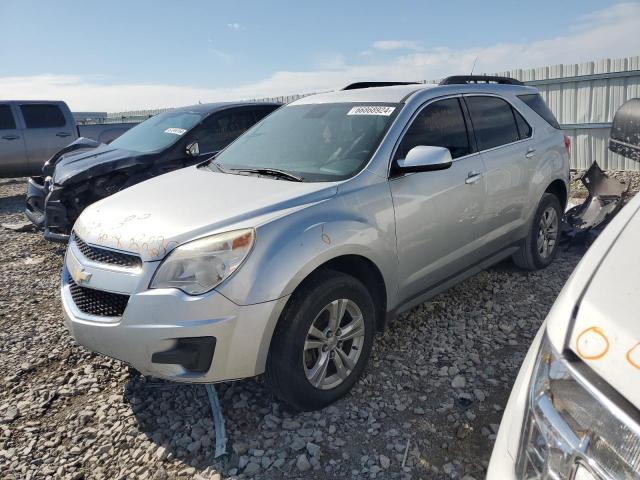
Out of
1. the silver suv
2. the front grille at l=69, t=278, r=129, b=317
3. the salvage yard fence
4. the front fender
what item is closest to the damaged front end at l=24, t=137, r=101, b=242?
the front grille at l=69, t=278, r=129, b=317

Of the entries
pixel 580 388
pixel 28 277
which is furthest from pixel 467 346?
pixel 28 277

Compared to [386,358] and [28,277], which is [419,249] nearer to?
[386,358]

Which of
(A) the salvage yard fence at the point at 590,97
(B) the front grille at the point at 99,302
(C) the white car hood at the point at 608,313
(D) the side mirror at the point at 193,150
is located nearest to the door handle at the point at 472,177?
(C) the white car hood at the point at 608,313

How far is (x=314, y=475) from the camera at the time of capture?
2.35 metres

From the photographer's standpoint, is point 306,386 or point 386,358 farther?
point 386,358

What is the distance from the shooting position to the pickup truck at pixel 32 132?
1060cm

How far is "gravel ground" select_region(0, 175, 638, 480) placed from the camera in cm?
244

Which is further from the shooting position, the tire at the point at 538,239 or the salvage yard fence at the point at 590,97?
the salvage yard fence at the point at 590,97

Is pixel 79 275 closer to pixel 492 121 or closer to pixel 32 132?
pixel 492 121

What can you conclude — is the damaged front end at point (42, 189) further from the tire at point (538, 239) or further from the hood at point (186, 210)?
the tire at point (538, 239)

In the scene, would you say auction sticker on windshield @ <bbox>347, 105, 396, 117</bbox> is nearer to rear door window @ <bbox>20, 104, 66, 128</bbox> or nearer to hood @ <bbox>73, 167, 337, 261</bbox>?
hood @ <bbox>73, 167, 337, 261</bbox>

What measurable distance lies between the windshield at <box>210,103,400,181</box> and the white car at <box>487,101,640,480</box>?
71.0 inches

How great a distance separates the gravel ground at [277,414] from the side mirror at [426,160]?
128 cm

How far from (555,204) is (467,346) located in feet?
6.80
